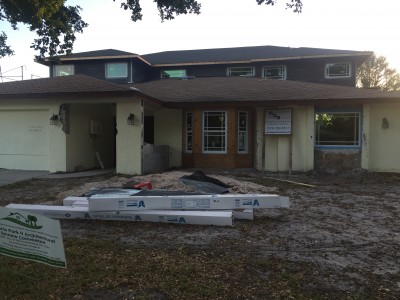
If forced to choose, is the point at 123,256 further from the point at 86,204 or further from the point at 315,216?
the point at 315,216

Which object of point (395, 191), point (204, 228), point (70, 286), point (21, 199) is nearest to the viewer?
point (70, 286)

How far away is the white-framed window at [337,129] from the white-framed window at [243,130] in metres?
2.63

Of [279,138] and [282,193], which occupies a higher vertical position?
[279,138]

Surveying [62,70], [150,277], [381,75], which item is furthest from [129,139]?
[381,75]

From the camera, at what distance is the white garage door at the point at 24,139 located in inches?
531

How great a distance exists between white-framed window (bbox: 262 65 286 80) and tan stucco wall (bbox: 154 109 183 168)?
9124mm

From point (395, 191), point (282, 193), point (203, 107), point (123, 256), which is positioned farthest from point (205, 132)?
point (123, 256)

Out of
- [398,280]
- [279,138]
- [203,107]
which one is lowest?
[398,280]

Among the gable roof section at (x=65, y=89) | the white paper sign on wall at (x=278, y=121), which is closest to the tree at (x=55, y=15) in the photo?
the gable roof section at (x=65, y=89)

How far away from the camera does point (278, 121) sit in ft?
45.5

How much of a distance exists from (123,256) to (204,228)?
1634 millimetres

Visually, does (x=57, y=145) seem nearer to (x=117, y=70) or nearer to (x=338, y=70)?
(x=117, y=70)

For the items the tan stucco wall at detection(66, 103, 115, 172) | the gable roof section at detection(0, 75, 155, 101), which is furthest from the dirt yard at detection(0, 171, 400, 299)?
the tan stucco wall at detection(66, 103, 115, 172)

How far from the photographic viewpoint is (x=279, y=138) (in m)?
14.1
